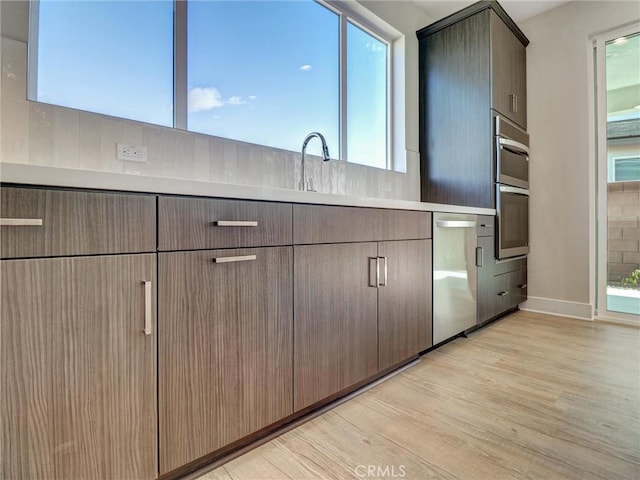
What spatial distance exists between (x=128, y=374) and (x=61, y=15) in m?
1.44

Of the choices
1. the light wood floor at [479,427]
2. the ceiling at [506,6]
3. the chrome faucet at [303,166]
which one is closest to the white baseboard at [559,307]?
the light wood floor at [479,427]

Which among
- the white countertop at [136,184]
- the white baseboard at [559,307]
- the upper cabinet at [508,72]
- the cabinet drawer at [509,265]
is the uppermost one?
the upper cabinet at [508,72]

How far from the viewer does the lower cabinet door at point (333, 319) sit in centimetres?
124

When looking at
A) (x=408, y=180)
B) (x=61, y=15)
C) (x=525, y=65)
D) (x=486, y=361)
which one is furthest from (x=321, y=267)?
(x=525, y=65)

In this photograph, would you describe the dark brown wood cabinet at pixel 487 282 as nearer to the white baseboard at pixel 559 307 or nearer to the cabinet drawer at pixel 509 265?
the cabinet drawer at pixel 509 265

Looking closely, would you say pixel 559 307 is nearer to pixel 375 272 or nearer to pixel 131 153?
pixel 375 272

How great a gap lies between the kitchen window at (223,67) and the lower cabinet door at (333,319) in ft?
3.02

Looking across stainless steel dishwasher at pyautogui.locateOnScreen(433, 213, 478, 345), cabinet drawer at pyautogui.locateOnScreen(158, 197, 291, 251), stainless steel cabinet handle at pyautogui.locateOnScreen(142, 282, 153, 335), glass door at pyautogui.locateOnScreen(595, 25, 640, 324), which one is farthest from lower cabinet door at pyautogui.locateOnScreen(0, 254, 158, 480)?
glass door at pyautogui.locateOnScreen(595, 25, 640, 324)

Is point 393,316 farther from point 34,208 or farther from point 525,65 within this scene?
point 525,65

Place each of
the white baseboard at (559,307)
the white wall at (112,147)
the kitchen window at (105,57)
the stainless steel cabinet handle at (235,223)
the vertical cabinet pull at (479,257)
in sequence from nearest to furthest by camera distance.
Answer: the stainless steel cabinet handle at (235,223), the white wall at (112,147), the kitchen window at (105,57), the vertical cabinet pull at (479,257), the white baseboard at (559,307)

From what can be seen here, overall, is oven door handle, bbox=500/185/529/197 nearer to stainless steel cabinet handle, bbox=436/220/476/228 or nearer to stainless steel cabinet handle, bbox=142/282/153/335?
stainless steel cabinet handle, bbox=436/220/476/228

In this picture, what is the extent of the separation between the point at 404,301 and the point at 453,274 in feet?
1.95

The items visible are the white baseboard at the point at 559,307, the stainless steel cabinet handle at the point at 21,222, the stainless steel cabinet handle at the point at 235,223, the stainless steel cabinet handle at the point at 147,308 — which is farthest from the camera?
the white baseboard at the point at 559,307

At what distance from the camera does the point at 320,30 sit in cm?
233
